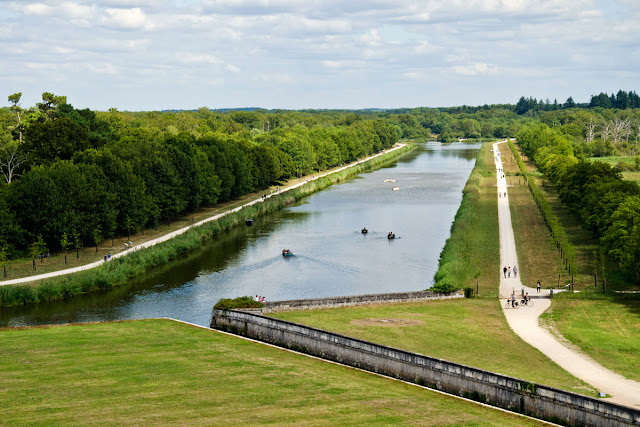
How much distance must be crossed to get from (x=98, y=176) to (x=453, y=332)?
54044 millimetres

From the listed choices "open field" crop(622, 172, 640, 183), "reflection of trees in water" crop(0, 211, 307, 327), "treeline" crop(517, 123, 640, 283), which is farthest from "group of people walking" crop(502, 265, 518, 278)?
"open field" crop(622, 172, 640, 183)

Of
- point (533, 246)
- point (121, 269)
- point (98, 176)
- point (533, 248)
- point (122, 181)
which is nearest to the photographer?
point (121, 269)

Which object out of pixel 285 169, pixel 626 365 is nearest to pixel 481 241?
pixel 626 365

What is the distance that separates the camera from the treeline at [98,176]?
7381 cm

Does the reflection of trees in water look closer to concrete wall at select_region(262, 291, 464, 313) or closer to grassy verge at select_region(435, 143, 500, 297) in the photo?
concrete wall at select_region(262, 291, 464, 313)

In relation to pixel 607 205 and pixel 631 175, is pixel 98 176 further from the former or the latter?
pixel 631 175

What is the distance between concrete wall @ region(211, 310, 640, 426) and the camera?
28.4 meters

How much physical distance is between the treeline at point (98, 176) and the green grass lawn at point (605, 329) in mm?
48329

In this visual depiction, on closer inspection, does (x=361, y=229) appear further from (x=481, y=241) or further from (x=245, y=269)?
(x=245, y=269)

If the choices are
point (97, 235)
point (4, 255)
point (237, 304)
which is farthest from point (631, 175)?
point (4, 255)

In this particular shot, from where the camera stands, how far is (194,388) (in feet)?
109

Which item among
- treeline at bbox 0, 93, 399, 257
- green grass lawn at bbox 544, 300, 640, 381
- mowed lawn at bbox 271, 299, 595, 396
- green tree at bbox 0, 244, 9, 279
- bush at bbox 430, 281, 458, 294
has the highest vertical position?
treeline at bbox 0, 93, 399, 257

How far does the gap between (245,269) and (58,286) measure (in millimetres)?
18488

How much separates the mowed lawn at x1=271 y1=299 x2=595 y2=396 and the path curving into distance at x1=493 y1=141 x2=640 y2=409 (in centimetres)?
65
